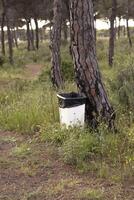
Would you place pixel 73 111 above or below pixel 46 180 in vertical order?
above

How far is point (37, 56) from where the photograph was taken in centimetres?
3416

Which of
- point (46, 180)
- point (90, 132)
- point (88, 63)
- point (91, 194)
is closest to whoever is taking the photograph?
point (91, 194)

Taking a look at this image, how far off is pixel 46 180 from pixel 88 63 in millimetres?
2149

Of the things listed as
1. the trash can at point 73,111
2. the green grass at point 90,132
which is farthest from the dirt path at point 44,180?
the trash can at point 73,111

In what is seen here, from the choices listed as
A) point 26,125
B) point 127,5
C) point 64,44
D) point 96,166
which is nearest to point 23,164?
point 96,166

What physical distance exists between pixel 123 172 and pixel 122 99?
10.1 feet

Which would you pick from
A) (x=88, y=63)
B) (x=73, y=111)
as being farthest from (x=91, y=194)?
(x=88, y=63)

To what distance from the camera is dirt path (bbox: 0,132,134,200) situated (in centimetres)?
480

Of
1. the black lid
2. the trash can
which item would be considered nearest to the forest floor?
the trash can

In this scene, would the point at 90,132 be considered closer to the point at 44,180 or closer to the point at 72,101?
the point at 72,101

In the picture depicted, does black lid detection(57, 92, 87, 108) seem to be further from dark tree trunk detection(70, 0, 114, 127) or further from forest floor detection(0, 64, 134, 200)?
forest floor detection(0, 64, 134, 200)

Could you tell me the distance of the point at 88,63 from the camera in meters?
6.80

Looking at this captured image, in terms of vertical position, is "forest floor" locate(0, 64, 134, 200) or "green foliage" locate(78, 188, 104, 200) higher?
"green foliage" locate(78, 188, 104, 200)

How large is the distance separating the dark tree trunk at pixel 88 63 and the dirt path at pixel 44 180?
0.96 meters
